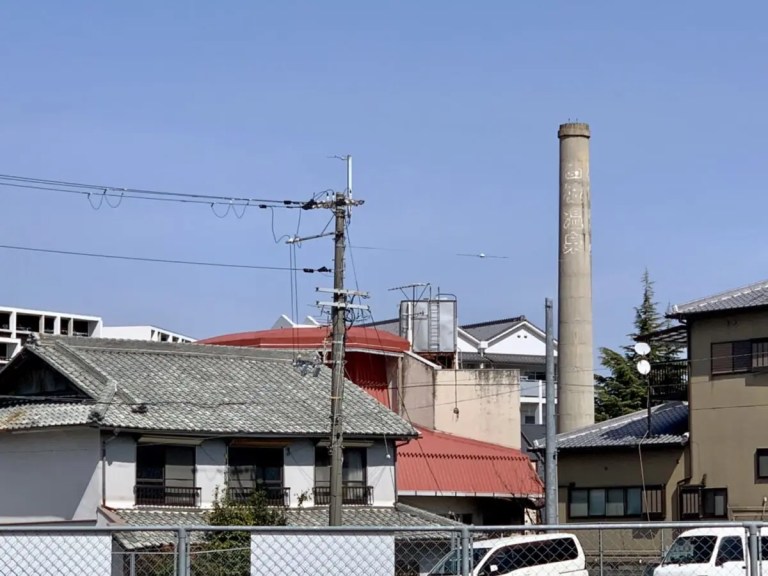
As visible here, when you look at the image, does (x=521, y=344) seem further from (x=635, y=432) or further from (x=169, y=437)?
(x=169, y=437)

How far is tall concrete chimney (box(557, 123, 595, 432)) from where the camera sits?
56.6 meters

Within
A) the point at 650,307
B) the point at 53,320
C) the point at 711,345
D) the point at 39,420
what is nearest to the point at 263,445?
the point at 39,420

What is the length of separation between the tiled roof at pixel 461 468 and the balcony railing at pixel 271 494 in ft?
22.4

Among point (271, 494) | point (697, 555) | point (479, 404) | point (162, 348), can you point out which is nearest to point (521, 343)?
point (479, 404)

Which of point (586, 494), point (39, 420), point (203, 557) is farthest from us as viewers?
point (586, 494)

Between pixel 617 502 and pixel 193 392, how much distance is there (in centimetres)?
1334

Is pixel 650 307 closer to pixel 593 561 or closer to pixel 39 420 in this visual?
pixel 39 420

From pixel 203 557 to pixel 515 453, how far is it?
34.6m

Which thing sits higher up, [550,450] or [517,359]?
[517,359]

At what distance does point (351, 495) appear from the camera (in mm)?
38062

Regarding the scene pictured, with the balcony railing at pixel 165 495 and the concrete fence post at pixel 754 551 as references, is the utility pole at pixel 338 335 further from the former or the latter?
the concrete fence post at pixel 754 551

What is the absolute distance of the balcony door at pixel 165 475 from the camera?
1359 inches

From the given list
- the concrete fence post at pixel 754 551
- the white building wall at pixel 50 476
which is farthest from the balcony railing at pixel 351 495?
the concrete fence post at pixel 754 551

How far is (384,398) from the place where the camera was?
1999 inches
